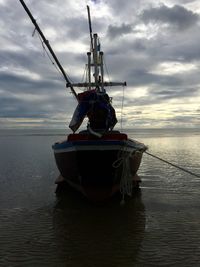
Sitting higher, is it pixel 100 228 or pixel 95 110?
pixel 95 110

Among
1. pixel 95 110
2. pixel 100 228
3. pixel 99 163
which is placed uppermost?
pixel 95 110

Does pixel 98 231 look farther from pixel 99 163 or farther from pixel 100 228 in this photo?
pixel 99 163

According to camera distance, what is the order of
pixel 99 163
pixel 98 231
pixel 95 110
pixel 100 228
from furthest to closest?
1. pixel 95 110
2. pixel 99 163
3. pixel 100 228
4. pixel 98 231

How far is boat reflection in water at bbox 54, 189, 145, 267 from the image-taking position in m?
6.84

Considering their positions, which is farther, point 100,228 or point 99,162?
point 99,162

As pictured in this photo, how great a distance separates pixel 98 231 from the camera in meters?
8.59

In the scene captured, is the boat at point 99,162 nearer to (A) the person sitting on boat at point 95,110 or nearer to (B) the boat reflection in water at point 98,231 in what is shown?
(B) the boat reflection in water at point 98,231

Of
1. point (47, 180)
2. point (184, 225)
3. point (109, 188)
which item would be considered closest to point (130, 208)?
point (109, 188)

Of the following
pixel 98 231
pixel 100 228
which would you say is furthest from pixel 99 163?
pixel 98 231

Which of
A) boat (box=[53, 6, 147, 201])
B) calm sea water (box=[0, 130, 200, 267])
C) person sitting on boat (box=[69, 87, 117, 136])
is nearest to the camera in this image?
calm sea water (box=[0, 130, 200, 267])

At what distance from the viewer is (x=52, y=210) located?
1082 cm

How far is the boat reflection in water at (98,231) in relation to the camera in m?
6.84

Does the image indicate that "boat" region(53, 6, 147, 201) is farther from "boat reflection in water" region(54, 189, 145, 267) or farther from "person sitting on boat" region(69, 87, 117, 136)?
"person sitting on boat" region(69, 87, 117, 136)

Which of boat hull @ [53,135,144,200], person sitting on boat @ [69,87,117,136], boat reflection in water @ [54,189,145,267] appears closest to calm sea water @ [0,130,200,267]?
boat reflection in water @ [54,189,145,267]
